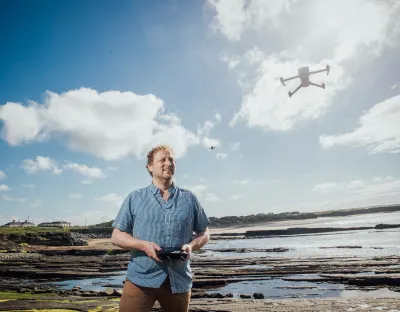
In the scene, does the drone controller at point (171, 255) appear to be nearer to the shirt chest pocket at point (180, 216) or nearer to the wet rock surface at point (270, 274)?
the shirt chest pocket at point (180, 216)

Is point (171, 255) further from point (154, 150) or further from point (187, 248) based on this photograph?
point (154, 150)

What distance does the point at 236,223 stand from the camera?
451 ft

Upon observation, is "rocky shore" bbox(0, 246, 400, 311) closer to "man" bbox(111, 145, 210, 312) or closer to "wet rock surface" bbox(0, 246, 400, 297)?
"wet rock surface" bbox(0, 246, 400, 297)

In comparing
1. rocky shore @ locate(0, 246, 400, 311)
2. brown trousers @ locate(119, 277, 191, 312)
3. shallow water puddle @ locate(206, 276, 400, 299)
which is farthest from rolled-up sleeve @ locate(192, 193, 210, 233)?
shallow water puddle @ locate(206, 276, 400, 299)

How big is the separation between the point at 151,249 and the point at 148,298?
0.50 meters

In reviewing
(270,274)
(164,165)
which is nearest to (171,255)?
(164,165)

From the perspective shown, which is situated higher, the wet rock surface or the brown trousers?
the brown trousers

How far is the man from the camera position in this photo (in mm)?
2627

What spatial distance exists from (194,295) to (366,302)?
5.08 meters

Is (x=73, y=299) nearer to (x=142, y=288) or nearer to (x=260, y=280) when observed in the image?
(x=142, y=288)

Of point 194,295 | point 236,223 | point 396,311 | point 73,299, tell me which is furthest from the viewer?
point 236,223

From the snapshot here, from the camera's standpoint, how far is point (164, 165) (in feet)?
9.83

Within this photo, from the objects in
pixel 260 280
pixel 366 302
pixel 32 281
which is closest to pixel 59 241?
pixel 32 281

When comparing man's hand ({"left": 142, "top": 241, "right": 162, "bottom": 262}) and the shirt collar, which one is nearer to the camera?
man's hand ({"left": 142, "top": 241, "right": 162, "bottom": 262})
